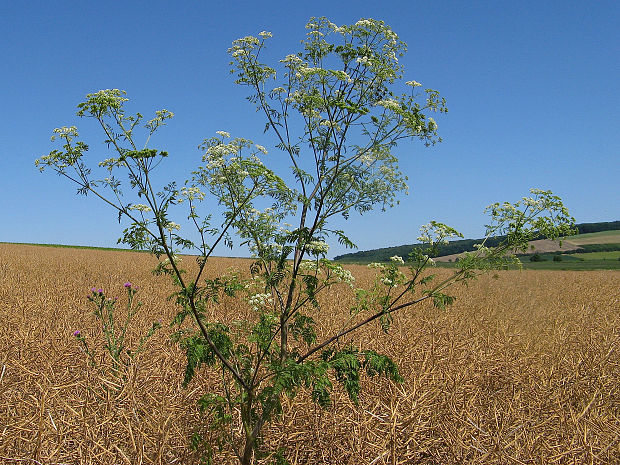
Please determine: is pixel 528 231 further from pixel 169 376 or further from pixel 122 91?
pixel 169 376

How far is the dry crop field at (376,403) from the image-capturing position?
3.17 m

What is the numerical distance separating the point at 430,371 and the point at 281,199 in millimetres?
2678

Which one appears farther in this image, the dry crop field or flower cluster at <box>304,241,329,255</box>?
the dry crop field

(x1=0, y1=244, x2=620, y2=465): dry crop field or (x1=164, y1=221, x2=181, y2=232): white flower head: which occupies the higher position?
(x1=164, y1=221, x2=181, y2=232): white flower head

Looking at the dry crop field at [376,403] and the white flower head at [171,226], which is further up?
the white flower head at [171,226]

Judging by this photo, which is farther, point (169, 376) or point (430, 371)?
point (430, 371)

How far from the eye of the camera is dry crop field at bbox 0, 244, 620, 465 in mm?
3166

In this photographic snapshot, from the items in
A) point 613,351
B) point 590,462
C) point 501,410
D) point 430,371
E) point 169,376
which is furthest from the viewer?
point 613,351

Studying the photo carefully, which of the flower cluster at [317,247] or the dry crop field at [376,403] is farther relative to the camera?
the dry crop field at [376,403]

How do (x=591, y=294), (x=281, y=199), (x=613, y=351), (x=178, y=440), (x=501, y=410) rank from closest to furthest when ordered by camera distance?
(x=178, y=440)
(x=281, y=199)
(x=501, y=410)
(x=613, y=351)
(x=591, y=294)

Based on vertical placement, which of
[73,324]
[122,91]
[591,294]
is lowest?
[591,294]

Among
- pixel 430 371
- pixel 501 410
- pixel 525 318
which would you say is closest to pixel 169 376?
pixel 430 371

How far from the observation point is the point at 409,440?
3.13 m

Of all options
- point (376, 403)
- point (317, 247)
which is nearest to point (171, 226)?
point (317, 247)
